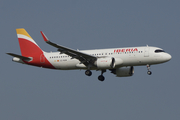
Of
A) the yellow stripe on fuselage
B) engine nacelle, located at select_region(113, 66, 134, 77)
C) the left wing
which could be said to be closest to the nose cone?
engine nacelle, located at select_region(113, 66, 134, 77)

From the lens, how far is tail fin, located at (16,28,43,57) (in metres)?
57.8

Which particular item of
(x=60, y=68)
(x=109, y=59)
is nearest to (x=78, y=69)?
(x=60, y=68)

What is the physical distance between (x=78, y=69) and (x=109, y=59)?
6.24 m

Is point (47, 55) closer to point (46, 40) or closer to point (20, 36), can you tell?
point (20, 36)

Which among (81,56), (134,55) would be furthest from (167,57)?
(81,56)

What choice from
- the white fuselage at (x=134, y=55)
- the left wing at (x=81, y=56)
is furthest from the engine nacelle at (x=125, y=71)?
the left wing at (x=81, y=56)

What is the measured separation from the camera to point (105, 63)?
51406mm

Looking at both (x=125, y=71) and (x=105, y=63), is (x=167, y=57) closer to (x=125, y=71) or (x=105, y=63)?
(x=125, y=71)

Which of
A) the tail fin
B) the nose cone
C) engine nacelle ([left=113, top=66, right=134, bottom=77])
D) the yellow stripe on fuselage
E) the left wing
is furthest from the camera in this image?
the yellow stripe on fuselage

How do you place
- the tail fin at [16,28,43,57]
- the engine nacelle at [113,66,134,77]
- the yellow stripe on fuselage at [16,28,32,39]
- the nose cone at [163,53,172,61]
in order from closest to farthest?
the nose cone at [163,53,172,61]
the engine nacelle at [113,66,134,77]
the tail fin at [16,28,43,57]
the yellow stripe on fuselage at [16,28,32,39]

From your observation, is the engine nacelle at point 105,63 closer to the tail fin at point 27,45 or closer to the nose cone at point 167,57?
the nose cone at point 167,57

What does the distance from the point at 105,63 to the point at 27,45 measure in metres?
14.9

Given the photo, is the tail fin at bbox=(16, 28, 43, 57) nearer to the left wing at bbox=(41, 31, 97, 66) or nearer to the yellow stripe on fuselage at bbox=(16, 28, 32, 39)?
the yellow stripe on fuselage at bbox=(16, 28, 32, 39)

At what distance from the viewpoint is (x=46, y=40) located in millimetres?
44750
